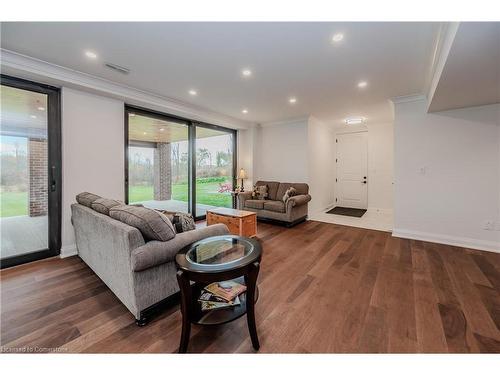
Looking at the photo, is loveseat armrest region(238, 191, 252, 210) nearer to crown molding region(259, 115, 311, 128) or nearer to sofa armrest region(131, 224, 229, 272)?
crown molding region(259, 115, 311, 128)

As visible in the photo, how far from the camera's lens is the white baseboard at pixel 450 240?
3.29 metres

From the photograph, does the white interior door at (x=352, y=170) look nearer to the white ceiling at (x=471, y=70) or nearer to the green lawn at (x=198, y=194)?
the white ceiling at (x=471, y=70)

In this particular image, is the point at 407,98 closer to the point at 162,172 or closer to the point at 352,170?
the point at 352,170

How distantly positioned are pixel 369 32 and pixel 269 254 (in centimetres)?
289

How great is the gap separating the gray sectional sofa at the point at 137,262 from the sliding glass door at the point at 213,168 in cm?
322

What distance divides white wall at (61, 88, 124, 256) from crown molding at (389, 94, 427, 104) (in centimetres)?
497

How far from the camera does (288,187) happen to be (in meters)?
5.29

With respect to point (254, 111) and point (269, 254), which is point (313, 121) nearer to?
point (254, 111)

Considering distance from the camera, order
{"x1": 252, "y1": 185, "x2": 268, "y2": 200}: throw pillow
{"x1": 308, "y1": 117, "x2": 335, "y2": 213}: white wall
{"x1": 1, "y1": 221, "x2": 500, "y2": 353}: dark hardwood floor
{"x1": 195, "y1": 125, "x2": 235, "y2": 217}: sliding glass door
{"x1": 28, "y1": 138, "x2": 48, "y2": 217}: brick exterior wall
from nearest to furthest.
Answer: {"x1": 1, "y1": 221, "x2": 500, "y2": 353}: dark hardwood floor
{"x1": 28, "y1": 138, "x2": 48, "y2": 217}: brick exterior wall
{"x1": 195, "y1": 125, "x2": 235, "y2": 217}: sliding glass door
{"x1": 252, "y1": 185, "x2": 268, "y2": 200}: throw pillow
{"x1": 308, "y1": 117, "x2": 335, "y2": 213}: white wall

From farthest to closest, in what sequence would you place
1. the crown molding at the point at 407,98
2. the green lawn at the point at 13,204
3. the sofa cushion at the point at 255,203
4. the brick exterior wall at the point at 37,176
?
the sofa cushion at the point at 255,203 < the crown molding at the point at 407,98 < the brick exterior wall at the point at 37,176 < the green lawn at the point at 13,204

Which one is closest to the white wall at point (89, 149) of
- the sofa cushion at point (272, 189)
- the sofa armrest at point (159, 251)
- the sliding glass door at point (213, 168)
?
the sliding glass door at point (213, 168)

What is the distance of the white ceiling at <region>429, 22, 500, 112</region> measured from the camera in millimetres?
1671

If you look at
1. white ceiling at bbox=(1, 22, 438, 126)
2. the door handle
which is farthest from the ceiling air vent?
the door handle
